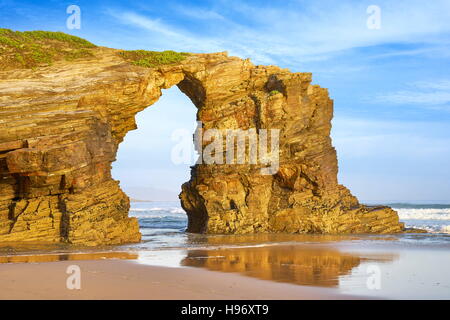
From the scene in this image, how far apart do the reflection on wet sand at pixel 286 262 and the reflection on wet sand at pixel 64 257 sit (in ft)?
7.95

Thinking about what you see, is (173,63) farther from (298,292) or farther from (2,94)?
(298,292)

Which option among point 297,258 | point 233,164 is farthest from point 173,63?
point 297,258

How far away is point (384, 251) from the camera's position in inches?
811

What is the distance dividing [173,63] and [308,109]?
8.58 meters

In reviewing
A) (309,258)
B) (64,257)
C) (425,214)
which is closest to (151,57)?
(64,257)

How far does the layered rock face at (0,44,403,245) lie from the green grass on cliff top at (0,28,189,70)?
608 mm

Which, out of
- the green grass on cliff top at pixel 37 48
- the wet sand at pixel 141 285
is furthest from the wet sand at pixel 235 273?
the green grass on cliff top at pixel 37 48

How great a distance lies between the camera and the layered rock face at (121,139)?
22.5 m

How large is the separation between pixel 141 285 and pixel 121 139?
17306mm

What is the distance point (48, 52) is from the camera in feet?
90.6

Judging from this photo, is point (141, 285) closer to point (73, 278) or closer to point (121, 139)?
point (73, 278)

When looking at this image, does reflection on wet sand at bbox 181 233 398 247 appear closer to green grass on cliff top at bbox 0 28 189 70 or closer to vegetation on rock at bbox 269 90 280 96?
vegetation on rock at bbox 269 90 280 96

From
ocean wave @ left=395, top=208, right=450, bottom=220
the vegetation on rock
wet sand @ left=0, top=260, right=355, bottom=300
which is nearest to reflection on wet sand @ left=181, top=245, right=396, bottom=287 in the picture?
wet sand @ left=0, top=260, right=355, bottom=300

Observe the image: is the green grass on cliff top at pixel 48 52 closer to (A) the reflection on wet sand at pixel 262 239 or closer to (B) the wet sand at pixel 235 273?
(A) the reflection on wet sand at pixel 262 239
